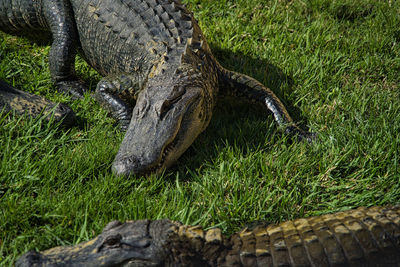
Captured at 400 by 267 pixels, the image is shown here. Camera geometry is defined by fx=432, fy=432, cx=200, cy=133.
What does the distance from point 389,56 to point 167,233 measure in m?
3.86

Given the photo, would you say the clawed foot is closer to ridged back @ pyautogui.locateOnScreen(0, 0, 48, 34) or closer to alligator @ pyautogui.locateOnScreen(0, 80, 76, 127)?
alligator @ pyautogui.locateOnScreen(0, 80, 76, 127)

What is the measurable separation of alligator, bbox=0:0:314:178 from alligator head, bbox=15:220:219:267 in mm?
916

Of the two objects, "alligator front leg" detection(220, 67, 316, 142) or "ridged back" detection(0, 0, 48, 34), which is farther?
"ridged back" detection(0, 0, 48, 34)

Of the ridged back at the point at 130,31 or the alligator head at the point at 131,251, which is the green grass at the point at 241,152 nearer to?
the alligator head at the point at 131,251

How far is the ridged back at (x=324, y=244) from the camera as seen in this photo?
8.25 feet

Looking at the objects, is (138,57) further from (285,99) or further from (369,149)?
(369,149)

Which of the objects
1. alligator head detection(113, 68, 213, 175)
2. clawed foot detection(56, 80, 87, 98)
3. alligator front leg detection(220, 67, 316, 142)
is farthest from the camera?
clawed foot detection(56, 80, 87, 98)

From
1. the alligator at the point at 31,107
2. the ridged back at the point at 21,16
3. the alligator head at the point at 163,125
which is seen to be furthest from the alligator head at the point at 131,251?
the ridged back at the point at 21,16

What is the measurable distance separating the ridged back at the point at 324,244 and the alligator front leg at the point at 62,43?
2.89 metres

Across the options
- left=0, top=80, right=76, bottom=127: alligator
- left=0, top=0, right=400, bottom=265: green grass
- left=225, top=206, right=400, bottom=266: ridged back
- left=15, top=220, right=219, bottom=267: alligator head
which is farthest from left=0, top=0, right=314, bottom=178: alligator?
left=225, top=206, right=400, bottom=266: ridged back

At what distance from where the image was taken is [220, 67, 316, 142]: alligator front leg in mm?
4340

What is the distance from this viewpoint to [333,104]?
448cm

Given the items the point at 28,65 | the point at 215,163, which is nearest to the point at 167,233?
the point at 215,163

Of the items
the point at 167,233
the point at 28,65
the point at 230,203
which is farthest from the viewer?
the point at 28,65
